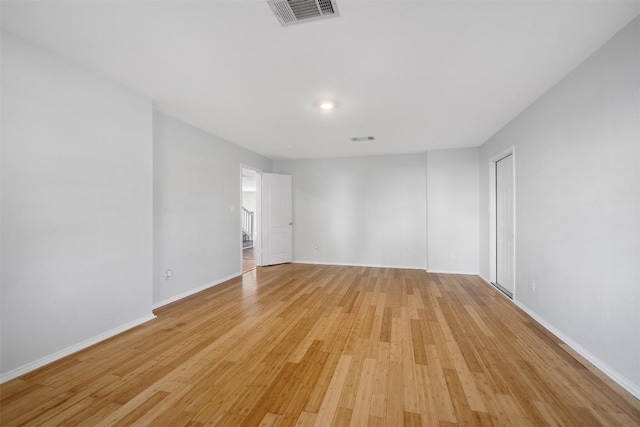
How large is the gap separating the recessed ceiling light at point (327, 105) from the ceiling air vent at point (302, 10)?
1.35 meters

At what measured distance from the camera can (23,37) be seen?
2.00m

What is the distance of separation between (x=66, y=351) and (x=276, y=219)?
4.32 meters

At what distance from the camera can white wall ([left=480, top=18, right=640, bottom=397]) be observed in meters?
1.82

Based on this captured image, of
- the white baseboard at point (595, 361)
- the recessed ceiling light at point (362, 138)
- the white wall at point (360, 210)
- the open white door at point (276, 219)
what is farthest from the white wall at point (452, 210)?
the open white door at point (276, 219)

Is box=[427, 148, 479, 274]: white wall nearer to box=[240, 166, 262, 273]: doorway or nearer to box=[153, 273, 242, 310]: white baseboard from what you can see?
box=[240, 166, 262, 273]: doorway

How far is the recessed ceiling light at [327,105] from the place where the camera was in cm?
310

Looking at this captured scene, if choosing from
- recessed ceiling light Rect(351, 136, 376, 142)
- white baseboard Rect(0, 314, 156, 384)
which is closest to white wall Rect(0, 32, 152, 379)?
white baseboard Rect(0, 314, 156, 384)

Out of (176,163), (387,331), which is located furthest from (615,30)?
(176,163)

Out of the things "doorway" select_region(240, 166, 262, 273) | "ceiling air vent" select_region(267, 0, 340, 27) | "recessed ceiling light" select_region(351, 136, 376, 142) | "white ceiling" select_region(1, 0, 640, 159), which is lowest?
"doorway" select_region(240, 166, 262, 273)

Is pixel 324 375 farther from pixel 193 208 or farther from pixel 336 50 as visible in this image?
pixel 193 208

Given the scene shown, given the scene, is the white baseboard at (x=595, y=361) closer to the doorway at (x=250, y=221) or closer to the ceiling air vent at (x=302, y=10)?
the ceiling air vent at (x=302, y=10)

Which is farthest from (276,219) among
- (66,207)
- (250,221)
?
(250,221)

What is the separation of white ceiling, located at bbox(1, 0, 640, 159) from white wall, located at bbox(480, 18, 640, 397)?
0.29 m

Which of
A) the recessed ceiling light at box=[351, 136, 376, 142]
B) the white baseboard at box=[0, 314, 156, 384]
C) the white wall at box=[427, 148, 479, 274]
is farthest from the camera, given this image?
the white wall at box=[427, 148, 479, 274]
